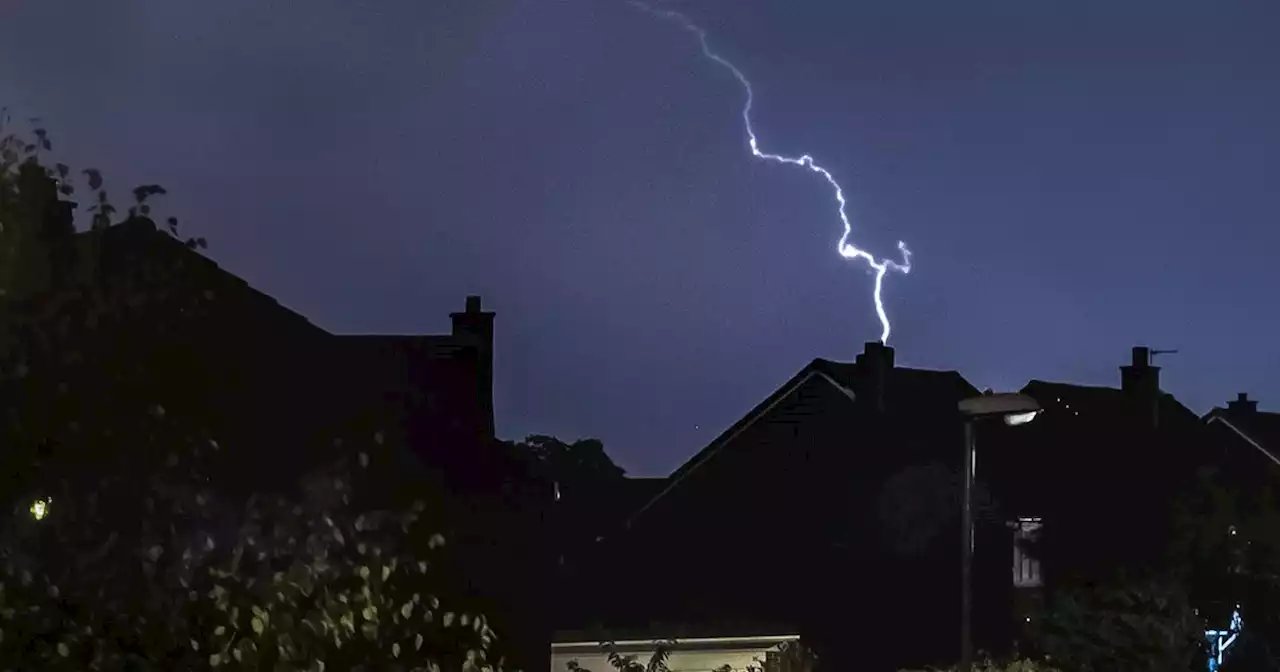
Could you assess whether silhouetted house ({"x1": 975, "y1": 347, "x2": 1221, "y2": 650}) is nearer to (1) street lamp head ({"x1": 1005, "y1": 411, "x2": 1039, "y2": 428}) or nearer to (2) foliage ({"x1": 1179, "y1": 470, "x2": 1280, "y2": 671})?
(2) foliage ({"x1": 1179, "y1": 470, "x2": 1280, "y2": 671})

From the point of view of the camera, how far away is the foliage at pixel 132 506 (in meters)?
6.16

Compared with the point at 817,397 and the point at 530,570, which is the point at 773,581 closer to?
the point at 817,397

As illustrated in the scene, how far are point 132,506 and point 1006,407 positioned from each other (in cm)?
Answer: 979

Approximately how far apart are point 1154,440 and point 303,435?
32.7m

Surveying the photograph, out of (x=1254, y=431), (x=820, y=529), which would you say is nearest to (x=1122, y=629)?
(x=820, y=529)

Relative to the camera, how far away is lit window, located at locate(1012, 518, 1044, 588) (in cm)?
3391

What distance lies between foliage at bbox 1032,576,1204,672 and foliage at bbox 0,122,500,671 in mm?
18778

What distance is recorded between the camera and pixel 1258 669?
102 feet

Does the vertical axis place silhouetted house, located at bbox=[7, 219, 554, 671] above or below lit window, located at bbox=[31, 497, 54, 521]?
above

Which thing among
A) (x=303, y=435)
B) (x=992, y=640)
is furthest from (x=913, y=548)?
(x=303, y=435)

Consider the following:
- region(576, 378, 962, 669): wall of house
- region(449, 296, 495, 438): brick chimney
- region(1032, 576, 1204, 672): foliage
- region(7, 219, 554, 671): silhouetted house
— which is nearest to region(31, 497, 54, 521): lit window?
region(7, 219, 554, 671): silhouetted house

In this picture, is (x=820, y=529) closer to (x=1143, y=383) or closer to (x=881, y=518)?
(x=881, y=518)

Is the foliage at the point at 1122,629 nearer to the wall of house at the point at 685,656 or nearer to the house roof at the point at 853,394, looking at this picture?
the wall of house at the point at 685,656

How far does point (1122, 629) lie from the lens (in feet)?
80.4
